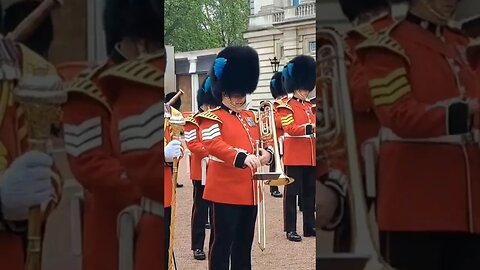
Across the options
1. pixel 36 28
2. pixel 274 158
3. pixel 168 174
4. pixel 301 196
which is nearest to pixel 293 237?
pixel 301 196

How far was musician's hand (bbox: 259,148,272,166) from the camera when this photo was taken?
4.15m

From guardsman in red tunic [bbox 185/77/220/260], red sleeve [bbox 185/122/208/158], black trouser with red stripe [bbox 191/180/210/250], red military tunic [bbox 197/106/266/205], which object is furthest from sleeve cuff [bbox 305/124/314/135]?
red military tunic [bbox 197/106/266/205]

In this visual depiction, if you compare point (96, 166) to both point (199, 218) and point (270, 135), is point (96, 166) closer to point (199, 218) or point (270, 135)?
point (270, 135)

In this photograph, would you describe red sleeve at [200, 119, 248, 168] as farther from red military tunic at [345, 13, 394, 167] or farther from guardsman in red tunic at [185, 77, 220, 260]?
red military tunic at [345, 13, 394, 167]

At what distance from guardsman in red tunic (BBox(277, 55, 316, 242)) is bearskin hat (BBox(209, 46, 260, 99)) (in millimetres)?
1442

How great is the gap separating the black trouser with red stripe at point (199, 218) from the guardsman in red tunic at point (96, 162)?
133 inches

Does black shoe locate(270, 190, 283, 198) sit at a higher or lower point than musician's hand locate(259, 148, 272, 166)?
lower

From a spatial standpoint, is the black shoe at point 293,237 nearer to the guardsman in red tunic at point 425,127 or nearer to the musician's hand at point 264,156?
the musician's hand at point 264,156

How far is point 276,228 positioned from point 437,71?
4.81m

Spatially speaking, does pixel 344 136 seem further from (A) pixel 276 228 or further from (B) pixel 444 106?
(A) pixel 276 228

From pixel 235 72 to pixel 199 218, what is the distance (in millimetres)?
1359

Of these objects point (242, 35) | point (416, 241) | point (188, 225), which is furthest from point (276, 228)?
point (416, 241)

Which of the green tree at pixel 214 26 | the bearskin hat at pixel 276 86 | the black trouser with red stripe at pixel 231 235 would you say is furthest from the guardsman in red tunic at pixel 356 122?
the bearskin hat at pixel 276 86

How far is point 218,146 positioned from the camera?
386 centimetres
